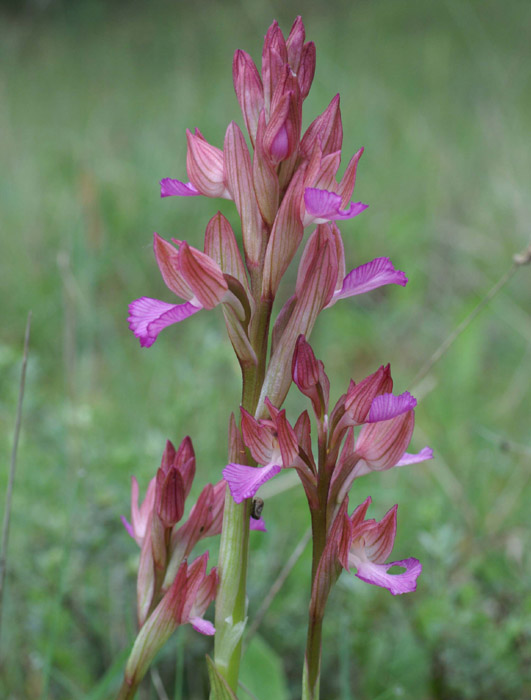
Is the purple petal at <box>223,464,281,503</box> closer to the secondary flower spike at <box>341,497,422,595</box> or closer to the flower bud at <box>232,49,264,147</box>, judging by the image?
the secondary flower spike at <box>341,497,422,595</box>

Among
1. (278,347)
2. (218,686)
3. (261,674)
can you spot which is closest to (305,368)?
(278,347)

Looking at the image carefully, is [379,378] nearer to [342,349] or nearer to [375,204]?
[342,349]

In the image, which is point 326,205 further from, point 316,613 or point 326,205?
point 316,613

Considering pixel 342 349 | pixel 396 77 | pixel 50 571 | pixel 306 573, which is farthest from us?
pixel 396 77

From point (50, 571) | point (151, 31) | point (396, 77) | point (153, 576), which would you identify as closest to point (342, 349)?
point (50, 571)

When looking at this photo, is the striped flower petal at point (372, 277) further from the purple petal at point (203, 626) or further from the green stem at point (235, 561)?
the purple petal at point (203, 626)

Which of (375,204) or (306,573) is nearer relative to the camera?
(306,573)

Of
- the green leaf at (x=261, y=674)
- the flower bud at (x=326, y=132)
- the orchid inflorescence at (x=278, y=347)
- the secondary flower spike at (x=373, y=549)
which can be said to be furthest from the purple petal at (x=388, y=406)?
the green leaf at (x=261, y=674)

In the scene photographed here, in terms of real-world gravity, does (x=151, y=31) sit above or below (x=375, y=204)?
above
